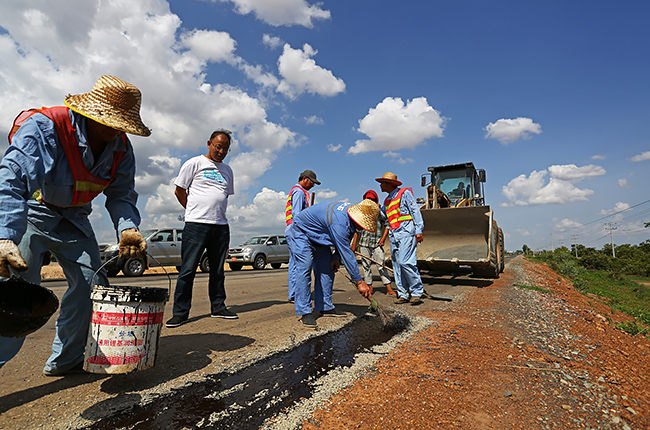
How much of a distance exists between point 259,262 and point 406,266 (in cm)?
1054

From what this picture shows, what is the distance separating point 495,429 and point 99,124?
284 centimetres

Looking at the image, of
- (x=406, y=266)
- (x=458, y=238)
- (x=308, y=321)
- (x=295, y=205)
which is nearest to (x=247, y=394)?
(x=308, y=321)

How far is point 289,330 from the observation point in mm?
3662

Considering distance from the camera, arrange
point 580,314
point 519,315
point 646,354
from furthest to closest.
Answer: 1. point 580,314
2. point 519,315
3. point 646,354

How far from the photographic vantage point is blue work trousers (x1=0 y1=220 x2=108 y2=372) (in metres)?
2.17

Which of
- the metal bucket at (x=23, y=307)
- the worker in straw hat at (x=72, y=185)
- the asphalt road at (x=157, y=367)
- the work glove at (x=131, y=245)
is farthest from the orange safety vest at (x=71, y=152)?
the asphalt road at (x=157, y=367)

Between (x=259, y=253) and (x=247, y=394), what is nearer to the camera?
(x=247, y=394)

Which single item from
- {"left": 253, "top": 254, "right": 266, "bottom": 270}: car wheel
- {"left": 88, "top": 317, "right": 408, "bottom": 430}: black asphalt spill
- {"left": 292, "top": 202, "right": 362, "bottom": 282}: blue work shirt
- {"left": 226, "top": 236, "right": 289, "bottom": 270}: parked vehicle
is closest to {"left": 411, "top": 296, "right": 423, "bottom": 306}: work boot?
{"left": 292, "top": 202, "right": 362, "bottom": 282}: blue work shirt

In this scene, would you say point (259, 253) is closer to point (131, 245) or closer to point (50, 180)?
point (131, 245)

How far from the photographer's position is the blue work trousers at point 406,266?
5.43 m

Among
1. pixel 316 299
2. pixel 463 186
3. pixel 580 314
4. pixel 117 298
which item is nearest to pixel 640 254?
pixel 463 186

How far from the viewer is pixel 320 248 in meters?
4.25

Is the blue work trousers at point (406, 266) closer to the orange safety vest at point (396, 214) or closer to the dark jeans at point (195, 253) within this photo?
the orange safety vest at point (396, 214)

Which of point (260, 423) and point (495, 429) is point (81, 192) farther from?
point (495, 429)
